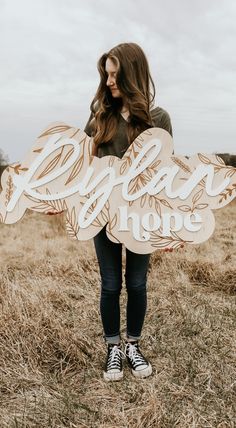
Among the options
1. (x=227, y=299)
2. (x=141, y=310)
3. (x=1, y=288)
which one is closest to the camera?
(x=141, y=310)

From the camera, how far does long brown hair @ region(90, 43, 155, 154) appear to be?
85.4 inches

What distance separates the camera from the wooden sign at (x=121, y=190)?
2.26 m

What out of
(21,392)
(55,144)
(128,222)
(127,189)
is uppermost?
(55,144)

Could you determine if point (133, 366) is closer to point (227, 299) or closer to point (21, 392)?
point (21, 392)

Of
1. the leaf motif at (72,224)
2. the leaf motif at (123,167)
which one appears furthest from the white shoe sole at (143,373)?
the leaf motif at (123,167)

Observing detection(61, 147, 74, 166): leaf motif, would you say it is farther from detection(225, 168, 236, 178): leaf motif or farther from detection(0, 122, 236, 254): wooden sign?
detection(225, 168, 236, 178): leaf motif

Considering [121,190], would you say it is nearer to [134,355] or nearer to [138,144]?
[138,144]

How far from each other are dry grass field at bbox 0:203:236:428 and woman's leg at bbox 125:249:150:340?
0.80 ft

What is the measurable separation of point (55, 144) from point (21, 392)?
1.19m

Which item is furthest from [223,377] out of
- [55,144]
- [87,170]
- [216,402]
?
[55,144]

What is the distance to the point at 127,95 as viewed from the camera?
7.20ft

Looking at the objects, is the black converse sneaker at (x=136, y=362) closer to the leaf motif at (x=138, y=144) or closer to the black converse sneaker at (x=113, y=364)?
the black converse sneaker at (x=113, y=364)

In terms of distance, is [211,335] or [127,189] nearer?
[127,189]

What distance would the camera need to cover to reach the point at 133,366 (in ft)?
8.11
